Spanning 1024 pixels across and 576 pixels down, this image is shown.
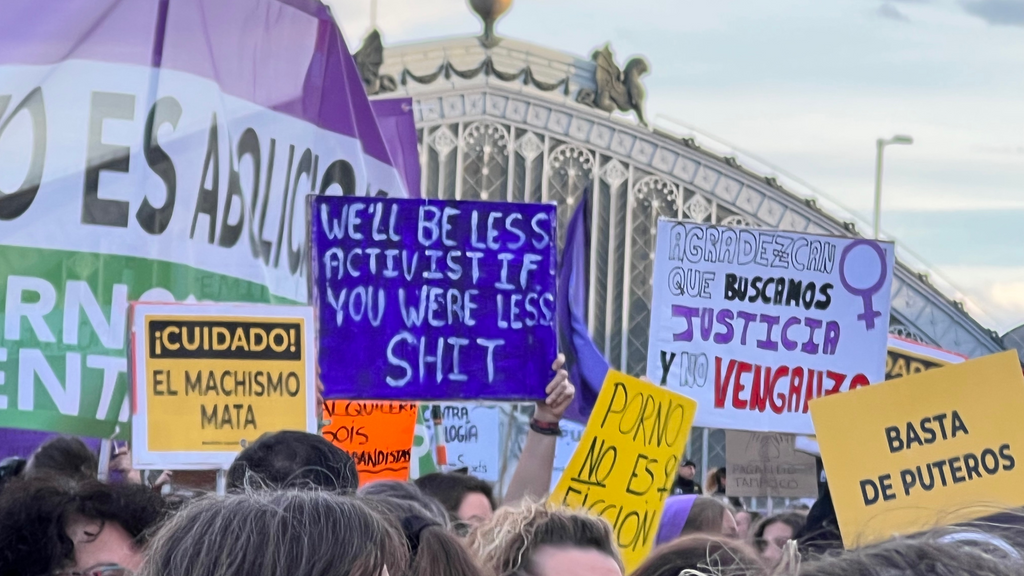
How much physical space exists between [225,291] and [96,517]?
2392mm

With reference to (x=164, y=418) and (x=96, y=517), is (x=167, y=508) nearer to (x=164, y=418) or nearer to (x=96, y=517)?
(x=96, y=517)

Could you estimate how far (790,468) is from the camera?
25.6ft

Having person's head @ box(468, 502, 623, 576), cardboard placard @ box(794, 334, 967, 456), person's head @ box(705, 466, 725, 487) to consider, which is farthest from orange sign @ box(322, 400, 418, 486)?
person's head @ box(705, 466, 725, 487)

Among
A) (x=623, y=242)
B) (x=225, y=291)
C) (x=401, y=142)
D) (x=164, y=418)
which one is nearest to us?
(x=164, y=418)

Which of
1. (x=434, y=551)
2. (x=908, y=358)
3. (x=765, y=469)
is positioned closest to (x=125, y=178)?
(x=434, y=551)

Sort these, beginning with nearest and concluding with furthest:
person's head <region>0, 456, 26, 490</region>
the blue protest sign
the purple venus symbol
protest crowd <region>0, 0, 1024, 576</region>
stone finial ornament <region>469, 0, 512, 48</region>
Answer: protest crowd <region>0, 0, 1024, 576</region> → person's head <region>0, 456, 26, 490</region> → the blue protest sign → the purple venus symbol → stone finial ornament <region>469, 0, 512, 48</region>

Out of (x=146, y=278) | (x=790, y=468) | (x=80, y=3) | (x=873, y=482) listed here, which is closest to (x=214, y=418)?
(x=146, y=278)

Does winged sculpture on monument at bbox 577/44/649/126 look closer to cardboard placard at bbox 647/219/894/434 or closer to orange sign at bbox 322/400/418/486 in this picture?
cardboard placard at bbox 647/219/894/434

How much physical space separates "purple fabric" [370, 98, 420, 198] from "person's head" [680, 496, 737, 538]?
10.9 feet

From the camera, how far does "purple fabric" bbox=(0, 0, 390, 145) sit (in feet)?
15.1

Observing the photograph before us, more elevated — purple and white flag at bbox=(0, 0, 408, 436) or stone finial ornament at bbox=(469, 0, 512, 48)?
stone finial ornament at bbox=(469, 0, 512, 48)

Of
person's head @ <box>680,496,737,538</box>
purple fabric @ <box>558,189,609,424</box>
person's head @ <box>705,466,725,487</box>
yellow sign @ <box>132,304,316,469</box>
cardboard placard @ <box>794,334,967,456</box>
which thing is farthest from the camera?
person's head @ <box>705,466,725,487</box>

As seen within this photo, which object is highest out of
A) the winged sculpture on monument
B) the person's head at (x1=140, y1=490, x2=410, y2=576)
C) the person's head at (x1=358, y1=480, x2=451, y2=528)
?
the winged sculpture on monument

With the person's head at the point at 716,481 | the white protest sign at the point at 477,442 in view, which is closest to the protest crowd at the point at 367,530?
the person's head at the point at 716,481
